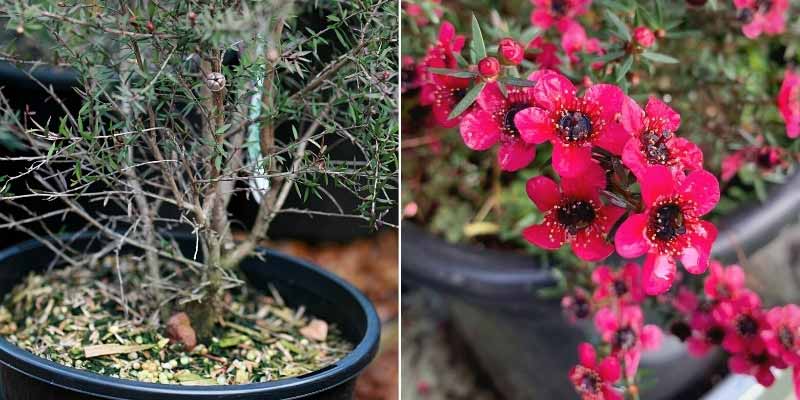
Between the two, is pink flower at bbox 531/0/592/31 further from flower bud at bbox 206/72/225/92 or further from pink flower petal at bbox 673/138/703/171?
flower bud at bbox 206/72/225/92

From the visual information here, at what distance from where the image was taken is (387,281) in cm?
175

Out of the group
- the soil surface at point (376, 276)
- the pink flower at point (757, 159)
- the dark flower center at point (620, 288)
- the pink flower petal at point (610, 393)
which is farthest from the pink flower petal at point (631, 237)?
the soil surface at point (376, 276)

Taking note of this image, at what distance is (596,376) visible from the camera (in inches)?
37.7

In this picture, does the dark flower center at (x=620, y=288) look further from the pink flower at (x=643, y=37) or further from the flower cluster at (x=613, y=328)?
the pink flower at (x=643, y=37)

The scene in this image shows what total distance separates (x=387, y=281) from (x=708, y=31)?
82 cm

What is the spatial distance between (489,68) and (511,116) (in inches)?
2.0

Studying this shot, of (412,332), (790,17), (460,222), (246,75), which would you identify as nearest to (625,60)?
(246,75)

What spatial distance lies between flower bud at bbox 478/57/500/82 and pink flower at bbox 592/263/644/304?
1.40ft

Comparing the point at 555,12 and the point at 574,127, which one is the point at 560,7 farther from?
the point at 574,127

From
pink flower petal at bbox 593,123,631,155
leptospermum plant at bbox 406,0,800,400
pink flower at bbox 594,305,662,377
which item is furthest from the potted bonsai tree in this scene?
pink flower at bbox 594,305,662,377

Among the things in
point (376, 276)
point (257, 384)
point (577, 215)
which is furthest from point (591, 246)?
point (376, 276)

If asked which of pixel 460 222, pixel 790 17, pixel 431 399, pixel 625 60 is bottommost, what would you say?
pixel 431 399

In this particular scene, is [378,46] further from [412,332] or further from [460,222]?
[412,332]

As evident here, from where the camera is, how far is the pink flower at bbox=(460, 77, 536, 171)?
2.54 ft
